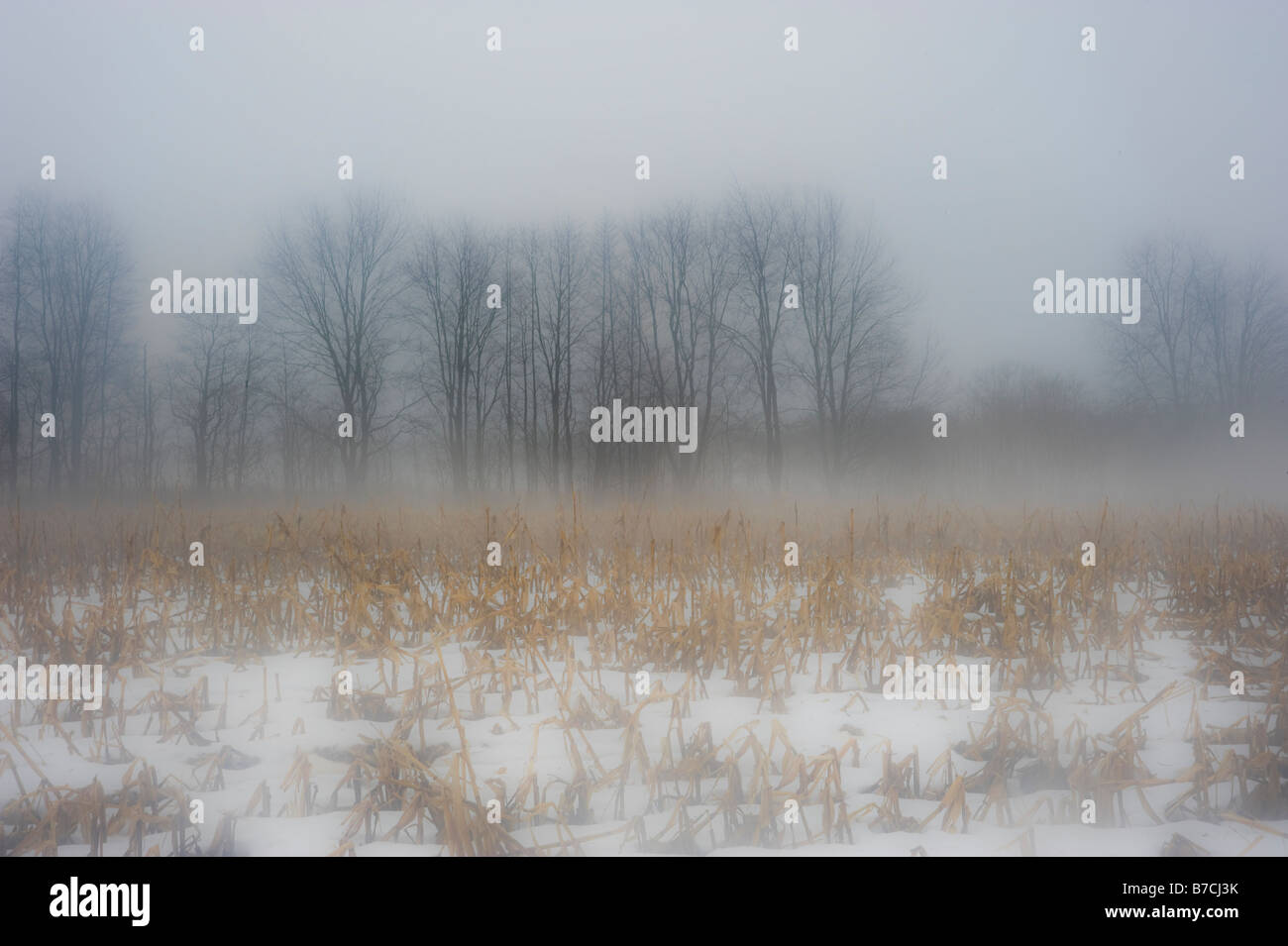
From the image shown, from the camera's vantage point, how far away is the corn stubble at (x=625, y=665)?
7.19 feet

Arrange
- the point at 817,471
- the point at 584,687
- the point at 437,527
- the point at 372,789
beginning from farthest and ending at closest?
1. the point at 817,471
2. the point at 437,527
3. the point at 584,687
4. the point at 372,789

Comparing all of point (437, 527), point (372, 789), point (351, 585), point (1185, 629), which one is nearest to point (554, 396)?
point (437, 527)

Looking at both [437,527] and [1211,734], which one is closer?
[1211,734]

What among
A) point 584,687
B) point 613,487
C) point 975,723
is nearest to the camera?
point 975,723

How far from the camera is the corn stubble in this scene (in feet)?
7.19

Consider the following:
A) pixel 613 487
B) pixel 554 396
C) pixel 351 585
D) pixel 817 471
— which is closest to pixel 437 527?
pixel 351 585

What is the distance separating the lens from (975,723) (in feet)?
8.98

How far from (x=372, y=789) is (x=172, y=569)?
271 cm

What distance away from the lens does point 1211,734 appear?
2.65m

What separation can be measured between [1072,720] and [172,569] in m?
4.72

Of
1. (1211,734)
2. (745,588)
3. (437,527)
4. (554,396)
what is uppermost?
(554,396)

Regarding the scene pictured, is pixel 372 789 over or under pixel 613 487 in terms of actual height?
under

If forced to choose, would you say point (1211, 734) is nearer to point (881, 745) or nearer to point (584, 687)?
point (881, 745)

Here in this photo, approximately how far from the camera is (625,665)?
3242 millimetres
